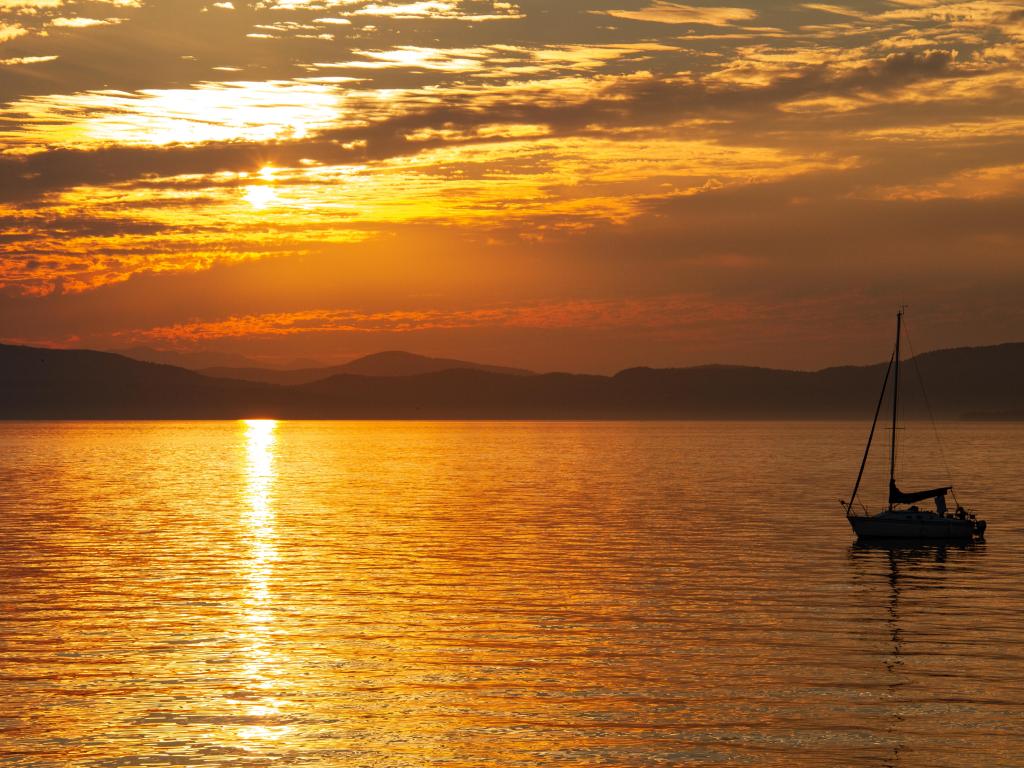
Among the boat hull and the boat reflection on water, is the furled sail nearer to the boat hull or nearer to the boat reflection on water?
the boat hull

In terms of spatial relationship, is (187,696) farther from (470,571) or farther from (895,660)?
(470,571)

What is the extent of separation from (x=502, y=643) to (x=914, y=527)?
136ft

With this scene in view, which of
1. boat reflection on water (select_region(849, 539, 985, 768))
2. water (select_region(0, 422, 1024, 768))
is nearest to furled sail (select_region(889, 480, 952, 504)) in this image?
water (select_region(0, 422, 1024, 768))

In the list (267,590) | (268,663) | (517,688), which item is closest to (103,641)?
(268,663)

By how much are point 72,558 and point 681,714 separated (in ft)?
133

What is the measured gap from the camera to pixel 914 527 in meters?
70.7

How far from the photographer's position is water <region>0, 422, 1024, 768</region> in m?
26.3

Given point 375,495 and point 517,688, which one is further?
point 375,495

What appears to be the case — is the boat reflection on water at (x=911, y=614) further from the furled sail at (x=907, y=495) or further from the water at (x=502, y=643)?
the furled sail at (x=907, y=495)

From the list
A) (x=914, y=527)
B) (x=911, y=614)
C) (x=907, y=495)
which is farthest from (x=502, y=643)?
(x=907, y=495)

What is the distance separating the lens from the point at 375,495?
107688 millimetres

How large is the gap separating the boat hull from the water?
129 cm

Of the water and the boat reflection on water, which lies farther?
the boat reflection on water

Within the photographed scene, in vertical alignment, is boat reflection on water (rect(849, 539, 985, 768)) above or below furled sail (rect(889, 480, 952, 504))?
below
